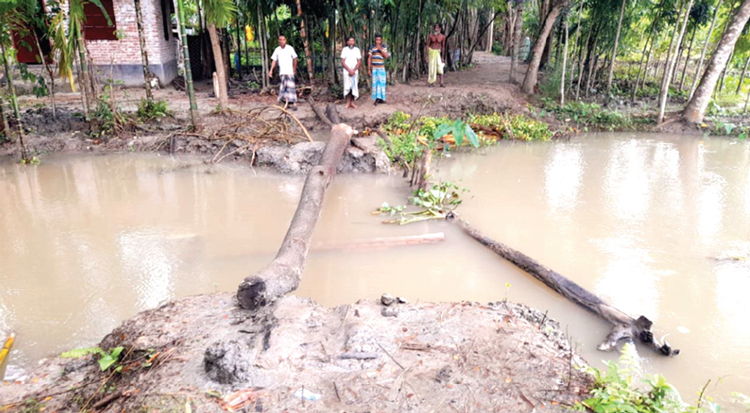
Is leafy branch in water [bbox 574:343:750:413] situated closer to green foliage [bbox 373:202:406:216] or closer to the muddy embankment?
the muddy embankment

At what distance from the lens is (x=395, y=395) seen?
9.95 ft

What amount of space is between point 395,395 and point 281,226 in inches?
164

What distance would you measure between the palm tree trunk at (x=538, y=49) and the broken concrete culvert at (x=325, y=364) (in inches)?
447

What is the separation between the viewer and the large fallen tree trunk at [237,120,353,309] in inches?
159

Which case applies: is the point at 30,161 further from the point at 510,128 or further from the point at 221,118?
the point at 510,128

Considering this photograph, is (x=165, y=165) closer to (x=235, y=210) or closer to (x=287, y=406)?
(x=235, y=210)

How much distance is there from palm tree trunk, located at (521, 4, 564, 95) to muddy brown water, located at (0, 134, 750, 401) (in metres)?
5.01

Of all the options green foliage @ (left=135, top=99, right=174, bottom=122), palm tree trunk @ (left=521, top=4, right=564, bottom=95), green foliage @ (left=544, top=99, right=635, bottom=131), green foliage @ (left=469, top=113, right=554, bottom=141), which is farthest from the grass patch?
green foliage @ (left=135, top=99, right=174, bottom=122)

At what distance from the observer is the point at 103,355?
368cm

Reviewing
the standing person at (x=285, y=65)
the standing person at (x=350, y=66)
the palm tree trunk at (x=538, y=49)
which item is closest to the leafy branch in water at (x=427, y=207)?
the standing person at (x=350, y=66)

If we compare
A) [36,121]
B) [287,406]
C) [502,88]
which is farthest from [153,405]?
[502,88]

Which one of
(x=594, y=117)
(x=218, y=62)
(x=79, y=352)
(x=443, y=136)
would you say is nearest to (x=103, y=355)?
(x=79, y=352)

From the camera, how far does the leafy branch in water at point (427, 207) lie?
7.14 metres

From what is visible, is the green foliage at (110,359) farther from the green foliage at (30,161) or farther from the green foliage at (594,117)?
the green foliage at (594,117)
